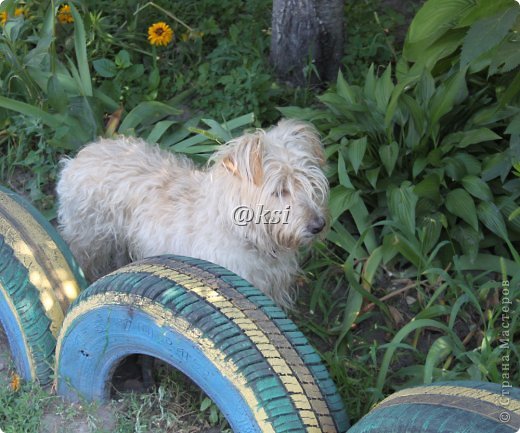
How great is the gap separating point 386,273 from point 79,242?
166cm

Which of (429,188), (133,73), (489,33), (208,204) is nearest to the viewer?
(489,33)

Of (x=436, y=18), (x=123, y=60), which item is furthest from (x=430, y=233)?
(x=123, y=60)

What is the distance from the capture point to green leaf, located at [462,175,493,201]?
432 cm

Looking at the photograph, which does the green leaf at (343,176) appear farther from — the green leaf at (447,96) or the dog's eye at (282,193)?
the dog's eye at (282,193)

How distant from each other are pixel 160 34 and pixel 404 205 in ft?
7.56

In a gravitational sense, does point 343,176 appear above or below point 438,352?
above

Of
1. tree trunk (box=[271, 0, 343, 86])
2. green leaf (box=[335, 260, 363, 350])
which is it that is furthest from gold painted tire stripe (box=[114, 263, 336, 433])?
tree trunk (box=[271, 0, 343, 86])

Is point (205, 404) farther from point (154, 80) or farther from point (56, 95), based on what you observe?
point (154, 80)

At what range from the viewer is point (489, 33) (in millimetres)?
3391

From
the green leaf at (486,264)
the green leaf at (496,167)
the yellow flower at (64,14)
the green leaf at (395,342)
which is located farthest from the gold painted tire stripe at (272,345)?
the yellow flower at (64,14)

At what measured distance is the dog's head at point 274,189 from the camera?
3607 millimetres

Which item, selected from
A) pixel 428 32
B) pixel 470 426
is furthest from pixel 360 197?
pixel 470 426

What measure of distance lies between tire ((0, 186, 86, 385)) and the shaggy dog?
0.43 meters

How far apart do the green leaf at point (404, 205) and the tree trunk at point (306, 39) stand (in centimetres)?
140
